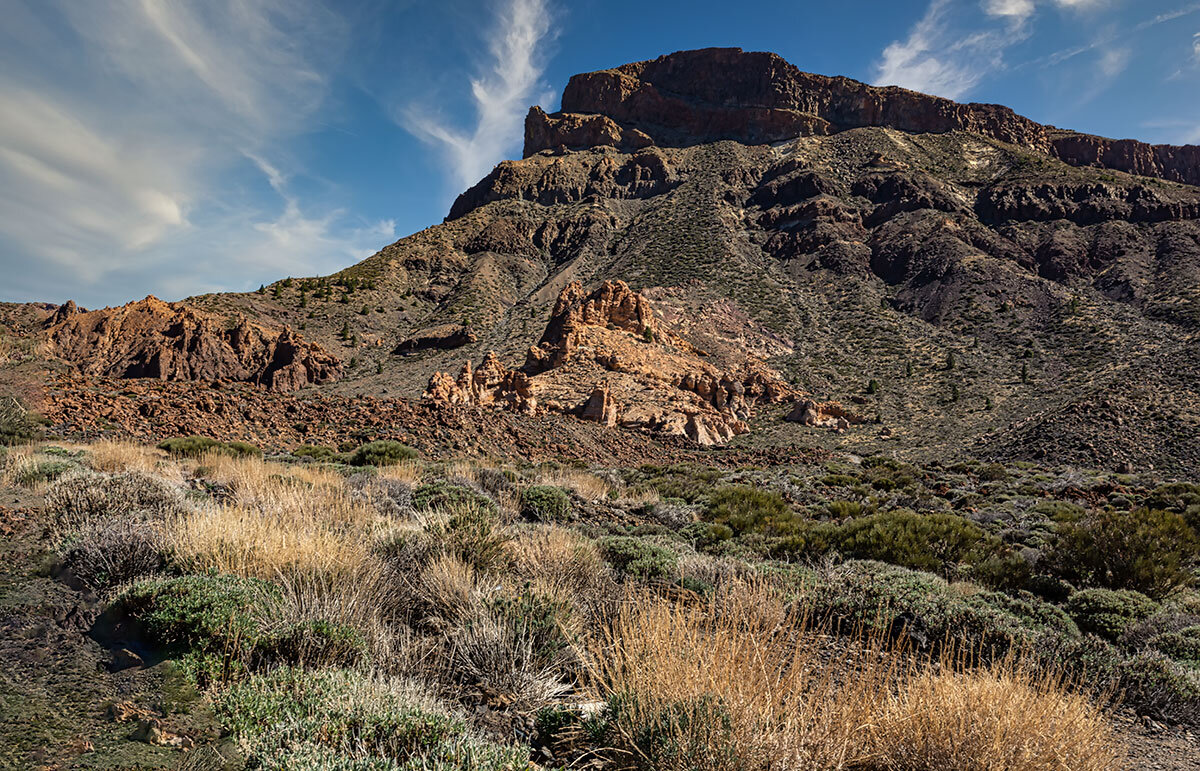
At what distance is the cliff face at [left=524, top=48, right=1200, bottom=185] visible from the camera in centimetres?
9462

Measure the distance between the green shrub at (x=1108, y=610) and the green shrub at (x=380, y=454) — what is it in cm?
1306

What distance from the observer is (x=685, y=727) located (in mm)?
2453

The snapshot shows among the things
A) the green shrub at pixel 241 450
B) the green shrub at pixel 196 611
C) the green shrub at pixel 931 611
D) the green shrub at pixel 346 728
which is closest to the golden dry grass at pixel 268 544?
the green shrub at pixel 196 611

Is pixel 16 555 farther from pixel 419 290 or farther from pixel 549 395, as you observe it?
pixel 419 290

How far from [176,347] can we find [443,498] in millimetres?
33335

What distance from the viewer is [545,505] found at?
32.2 ft

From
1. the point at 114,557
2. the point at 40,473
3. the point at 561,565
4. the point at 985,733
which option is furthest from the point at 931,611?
the point at 40,473

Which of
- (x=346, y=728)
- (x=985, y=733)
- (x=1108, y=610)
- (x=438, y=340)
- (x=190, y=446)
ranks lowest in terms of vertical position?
(x=1108, y=610)

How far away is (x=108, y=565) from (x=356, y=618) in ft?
7.37

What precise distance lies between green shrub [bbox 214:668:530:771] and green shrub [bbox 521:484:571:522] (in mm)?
6622

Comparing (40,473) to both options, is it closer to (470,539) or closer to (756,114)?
(470,539)

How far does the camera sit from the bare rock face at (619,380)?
28328mm

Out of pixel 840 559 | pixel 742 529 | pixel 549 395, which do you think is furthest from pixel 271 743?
pixel 549 395

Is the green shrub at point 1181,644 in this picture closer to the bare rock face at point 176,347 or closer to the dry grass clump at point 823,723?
the dry grass clump at point 823,723
